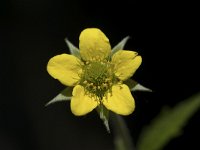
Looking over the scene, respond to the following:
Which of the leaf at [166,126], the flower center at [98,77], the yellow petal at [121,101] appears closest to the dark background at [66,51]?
the leaf at [166,126]

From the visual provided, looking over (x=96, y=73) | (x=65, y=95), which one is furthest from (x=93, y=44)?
(x=65, y=95)

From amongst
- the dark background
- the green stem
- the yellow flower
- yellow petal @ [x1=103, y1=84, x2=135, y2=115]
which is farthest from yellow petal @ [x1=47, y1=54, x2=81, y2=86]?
the dark background

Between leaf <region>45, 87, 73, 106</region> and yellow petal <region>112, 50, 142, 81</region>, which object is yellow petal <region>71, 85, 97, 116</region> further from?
yellow petal <region>112, 50, 142, 81</region>

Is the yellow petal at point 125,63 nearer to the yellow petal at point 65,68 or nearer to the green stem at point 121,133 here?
the yellow petal at point 65,68

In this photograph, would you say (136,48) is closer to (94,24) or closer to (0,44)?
(94,24)

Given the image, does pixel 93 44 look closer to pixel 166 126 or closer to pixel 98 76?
pixel 98 76

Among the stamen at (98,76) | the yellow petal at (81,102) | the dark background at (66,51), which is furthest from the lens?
the dark background at (66,51)

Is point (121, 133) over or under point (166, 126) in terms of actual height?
over
